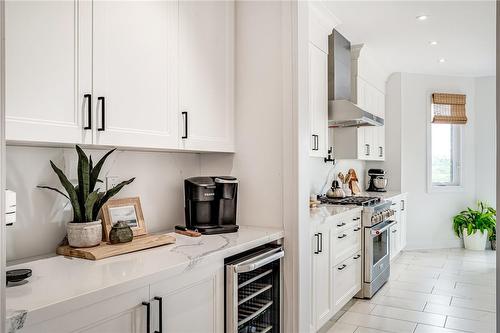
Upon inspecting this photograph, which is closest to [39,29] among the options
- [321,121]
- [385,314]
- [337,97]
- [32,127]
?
[32,127]

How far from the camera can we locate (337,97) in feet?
13.3

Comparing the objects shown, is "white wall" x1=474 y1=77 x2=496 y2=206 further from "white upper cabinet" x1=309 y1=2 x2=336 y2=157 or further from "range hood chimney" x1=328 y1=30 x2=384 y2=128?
"white upper cabinet" x1=309 y1=2 x2=336 y2=157

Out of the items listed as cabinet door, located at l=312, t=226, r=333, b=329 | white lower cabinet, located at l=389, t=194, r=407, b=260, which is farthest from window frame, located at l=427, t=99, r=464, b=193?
cabinet door, located at l=312, t=226, r=333, b=329

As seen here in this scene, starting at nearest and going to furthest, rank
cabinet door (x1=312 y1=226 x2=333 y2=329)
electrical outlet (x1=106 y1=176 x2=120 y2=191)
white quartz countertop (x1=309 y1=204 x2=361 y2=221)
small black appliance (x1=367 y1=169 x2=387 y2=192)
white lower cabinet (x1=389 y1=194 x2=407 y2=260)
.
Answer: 1. electrical outlet (x1=106 y1=176 x2=120 y2=191)
2. cabinet door (x1=312 y1=226 x2=333 y2=329)
3. white quartz countertop (x1=309 y1=204 x2=361 y2=221)
4. white lower cabinet (x1=389 y1=194 x2=407 y2=260)
5. small black appliance (x1=367 y1=169 x2=387 y2=192)

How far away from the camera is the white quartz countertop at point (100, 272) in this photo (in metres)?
1.17

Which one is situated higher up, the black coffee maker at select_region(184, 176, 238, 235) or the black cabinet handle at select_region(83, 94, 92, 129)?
the black cabinet handle at select_region(83, 94, 92, 129)

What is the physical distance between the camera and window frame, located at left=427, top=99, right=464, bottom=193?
636cm

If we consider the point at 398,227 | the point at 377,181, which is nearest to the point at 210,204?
the point at 398,227

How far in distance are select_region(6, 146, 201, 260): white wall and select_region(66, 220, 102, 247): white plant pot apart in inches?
5.1

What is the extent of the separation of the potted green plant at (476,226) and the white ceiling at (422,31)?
7.04ft

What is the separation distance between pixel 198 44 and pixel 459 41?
11.9 ft

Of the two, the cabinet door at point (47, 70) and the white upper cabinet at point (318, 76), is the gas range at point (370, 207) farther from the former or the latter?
the cabinet door at point (47, 70)

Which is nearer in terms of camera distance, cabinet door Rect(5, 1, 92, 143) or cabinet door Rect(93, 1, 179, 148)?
cabinet door Rect(5, 1, 92, 143)

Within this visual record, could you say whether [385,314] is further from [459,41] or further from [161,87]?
[459,41]
